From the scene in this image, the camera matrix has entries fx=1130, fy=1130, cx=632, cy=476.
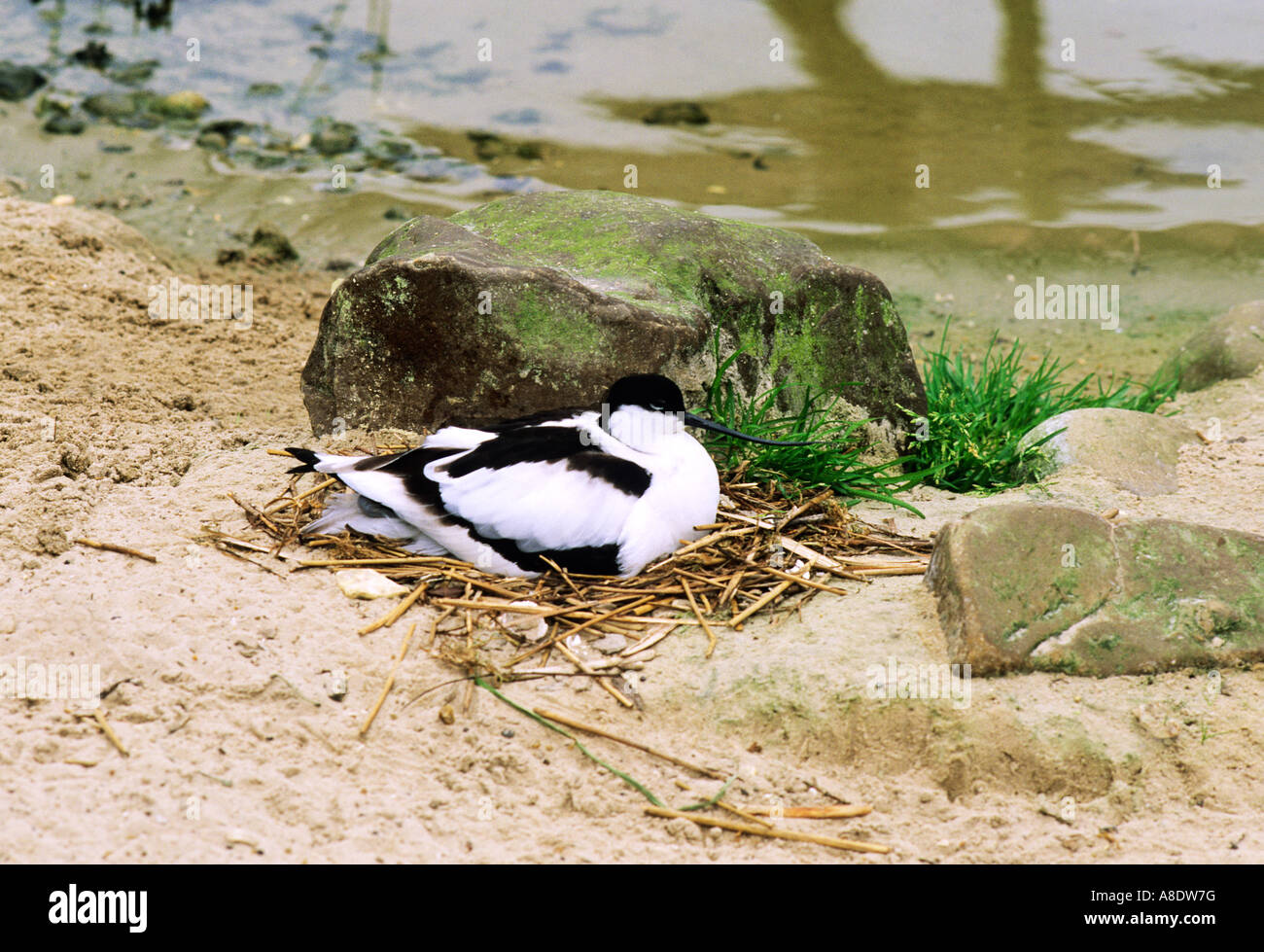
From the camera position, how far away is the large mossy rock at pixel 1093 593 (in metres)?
3.09

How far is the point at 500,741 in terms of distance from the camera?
2.91 meters

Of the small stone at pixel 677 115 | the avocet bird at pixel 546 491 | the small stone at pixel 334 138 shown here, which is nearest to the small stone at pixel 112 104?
the small stone at pixel 334 138

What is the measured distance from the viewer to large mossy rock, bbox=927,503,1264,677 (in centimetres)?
309

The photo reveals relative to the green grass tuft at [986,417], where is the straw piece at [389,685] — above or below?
below

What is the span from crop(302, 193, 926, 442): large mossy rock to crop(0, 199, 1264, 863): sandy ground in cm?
82

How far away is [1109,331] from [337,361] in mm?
5397

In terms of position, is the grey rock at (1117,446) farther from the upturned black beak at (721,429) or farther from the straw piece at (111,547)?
the straw piece at (111,547)

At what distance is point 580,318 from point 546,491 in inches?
33.7

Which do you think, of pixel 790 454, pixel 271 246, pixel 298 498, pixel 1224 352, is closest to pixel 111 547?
pixel 298 498

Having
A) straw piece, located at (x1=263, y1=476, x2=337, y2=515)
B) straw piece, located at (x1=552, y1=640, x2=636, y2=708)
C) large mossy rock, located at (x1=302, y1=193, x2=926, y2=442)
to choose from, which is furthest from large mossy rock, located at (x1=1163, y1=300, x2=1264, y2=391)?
straw piece, located at (x1=263, y1=476, x2=337, y2=515)

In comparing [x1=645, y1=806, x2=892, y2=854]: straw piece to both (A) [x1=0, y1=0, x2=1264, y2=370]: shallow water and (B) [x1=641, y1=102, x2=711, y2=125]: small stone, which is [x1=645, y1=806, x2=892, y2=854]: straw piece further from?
(B) [x1=641, y1=102, x2=711, y2=125]: small stone

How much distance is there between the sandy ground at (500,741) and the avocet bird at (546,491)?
A: 327 mm

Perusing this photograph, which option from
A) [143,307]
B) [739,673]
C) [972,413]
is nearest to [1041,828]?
[739,673]

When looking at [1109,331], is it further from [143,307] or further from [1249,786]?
[143,307]
